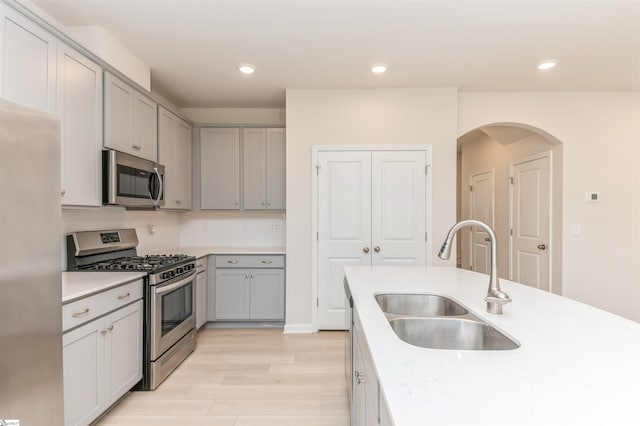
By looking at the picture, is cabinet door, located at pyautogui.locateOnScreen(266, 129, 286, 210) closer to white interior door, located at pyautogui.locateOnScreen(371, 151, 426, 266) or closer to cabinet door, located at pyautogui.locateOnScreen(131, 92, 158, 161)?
white interior door, located at pyautogui.locateOnScreen(371, 151, 426, 266)

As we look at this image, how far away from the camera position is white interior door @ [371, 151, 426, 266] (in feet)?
11.6

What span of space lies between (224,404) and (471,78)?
362 cm

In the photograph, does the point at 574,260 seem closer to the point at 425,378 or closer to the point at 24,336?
the point at 425,378

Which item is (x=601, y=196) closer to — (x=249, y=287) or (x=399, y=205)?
(x=399, y=205)

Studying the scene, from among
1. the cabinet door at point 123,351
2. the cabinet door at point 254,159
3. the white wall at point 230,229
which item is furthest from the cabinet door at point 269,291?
the cabinet door at point 123,351

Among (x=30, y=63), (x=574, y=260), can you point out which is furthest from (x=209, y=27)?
(x=574, y=260)

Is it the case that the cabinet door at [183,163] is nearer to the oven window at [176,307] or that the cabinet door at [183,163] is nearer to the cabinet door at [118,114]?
the cabinet door at [118,114]

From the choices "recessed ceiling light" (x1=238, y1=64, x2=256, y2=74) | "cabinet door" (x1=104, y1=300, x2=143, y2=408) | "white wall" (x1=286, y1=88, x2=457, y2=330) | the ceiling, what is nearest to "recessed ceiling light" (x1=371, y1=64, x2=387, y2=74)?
the ceiling

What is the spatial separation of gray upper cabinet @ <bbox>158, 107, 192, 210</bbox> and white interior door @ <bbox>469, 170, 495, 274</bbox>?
4260 mm

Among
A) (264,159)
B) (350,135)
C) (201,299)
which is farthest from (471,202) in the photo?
(201,299)

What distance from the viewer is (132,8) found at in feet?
7.11

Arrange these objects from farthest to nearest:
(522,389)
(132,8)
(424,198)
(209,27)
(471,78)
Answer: (424,198) < (471,78) < (209,27) < (132,8) < (522,389)

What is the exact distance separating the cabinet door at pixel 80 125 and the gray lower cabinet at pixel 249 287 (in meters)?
1.59

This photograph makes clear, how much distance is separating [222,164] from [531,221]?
12.8 feet
